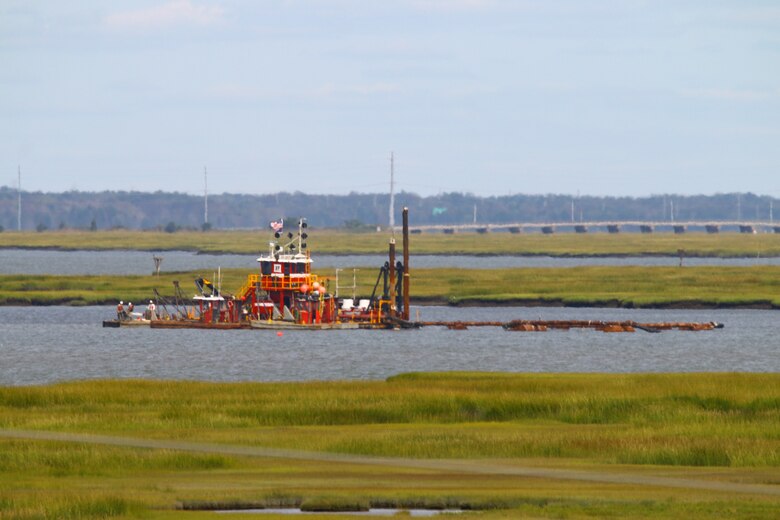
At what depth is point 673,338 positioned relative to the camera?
11062 cm

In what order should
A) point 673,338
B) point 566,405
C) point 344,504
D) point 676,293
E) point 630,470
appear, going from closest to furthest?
point 344,504, point 630,470, point 566,405, point 673,338, point 676,293

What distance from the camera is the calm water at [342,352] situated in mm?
82938

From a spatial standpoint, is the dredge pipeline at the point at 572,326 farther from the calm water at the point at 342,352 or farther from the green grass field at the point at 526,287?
the green grass field at the point at 526,287

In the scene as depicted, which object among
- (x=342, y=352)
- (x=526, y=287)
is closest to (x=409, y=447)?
(x=342, y=352)

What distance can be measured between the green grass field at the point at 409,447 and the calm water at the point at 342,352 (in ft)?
62.0

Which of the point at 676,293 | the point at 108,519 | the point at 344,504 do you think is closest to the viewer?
the point at 108,519

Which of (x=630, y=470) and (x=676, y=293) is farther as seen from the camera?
Result: (x=676, y=293)

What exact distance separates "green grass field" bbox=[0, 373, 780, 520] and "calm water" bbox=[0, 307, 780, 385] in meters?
18.9

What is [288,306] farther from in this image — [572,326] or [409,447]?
[409,447]

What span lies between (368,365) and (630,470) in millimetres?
44697

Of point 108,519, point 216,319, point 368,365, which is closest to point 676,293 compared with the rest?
point 216,319

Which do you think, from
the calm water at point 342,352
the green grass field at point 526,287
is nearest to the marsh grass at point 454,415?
the calm water at point 342,352

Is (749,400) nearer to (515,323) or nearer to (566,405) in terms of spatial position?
(566,405)

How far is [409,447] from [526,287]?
4635 inches
